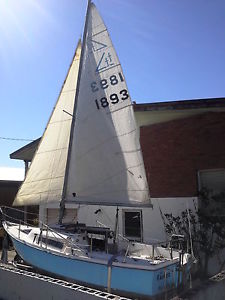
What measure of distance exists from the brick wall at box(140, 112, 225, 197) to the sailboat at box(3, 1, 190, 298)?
3415 millimetres

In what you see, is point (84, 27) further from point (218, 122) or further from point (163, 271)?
point (163, 271)

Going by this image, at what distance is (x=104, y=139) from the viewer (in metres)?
10.0

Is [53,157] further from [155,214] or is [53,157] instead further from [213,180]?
[213,180]

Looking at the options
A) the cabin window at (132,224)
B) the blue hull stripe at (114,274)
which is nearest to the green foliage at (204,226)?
the cabin window at (132,224)

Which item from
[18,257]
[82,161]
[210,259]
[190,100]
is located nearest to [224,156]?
[190,100]

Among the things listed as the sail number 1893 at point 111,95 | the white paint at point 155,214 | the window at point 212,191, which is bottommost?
the white paint at point 155,214

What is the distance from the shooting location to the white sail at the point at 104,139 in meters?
9.68

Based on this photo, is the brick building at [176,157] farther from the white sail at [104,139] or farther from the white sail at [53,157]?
the white sail at [53,157]

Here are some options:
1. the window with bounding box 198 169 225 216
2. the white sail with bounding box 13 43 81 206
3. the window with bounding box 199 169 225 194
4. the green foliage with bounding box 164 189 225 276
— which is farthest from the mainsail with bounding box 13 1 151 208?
the window with bounding box 199 169 225 194

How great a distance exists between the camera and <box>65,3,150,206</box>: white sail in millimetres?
9680

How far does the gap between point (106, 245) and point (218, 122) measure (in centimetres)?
641

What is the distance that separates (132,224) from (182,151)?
11.4 feet

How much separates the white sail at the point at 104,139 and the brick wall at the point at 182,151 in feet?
11.2

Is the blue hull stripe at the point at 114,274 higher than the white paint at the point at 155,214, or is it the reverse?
the white paint at the point at 155,214
